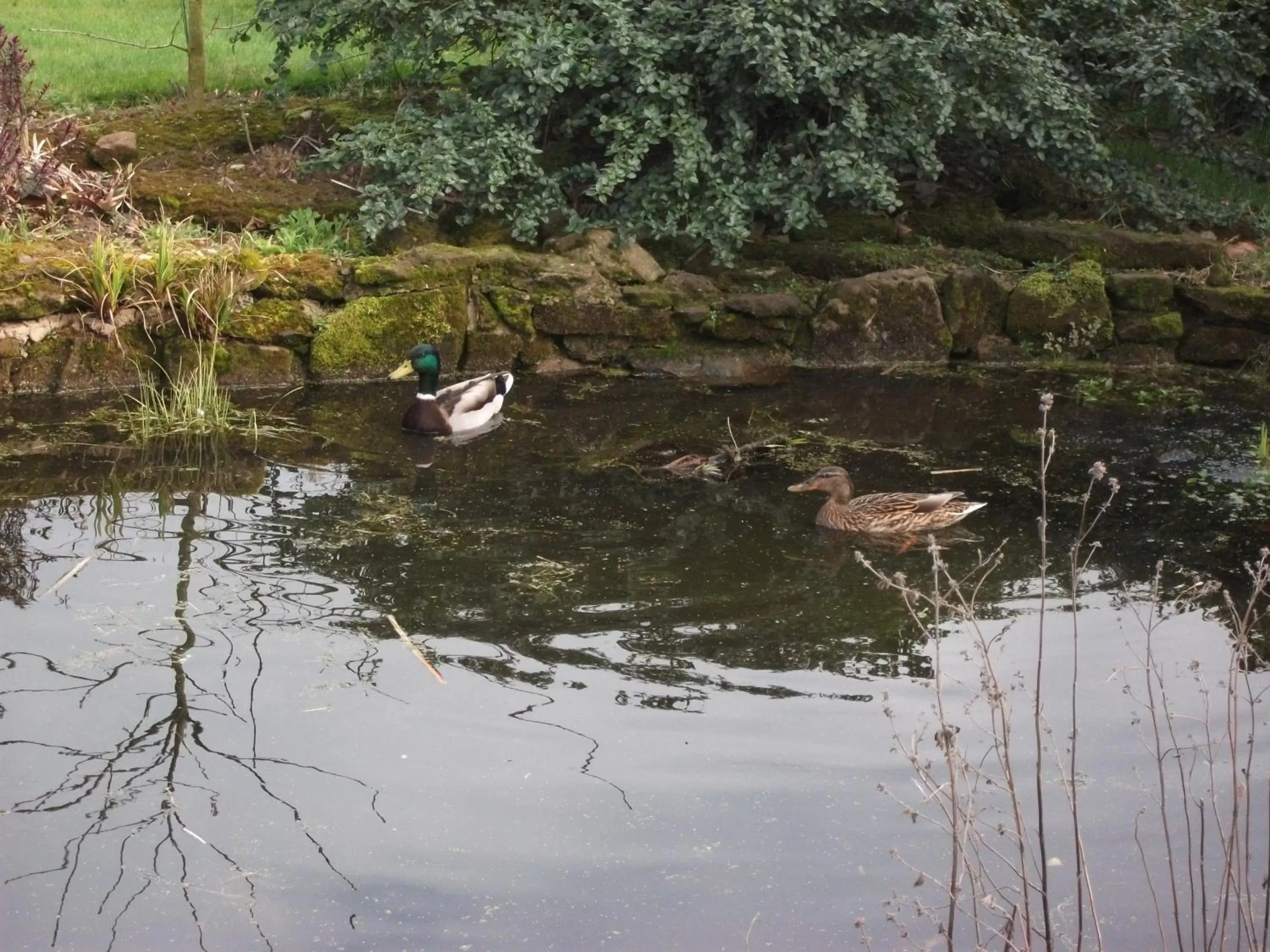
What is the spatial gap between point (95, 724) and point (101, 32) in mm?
12228

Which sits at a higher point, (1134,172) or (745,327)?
(1134,172)

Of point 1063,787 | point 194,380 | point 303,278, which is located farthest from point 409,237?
point 1063,787

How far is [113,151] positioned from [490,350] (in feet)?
10.8

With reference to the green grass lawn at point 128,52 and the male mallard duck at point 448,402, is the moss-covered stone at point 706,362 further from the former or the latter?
the green grass lawn at point 128,52

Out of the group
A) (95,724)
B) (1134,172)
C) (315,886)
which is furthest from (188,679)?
(1134,172)

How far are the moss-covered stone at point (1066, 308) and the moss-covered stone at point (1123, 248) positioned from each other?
343mm

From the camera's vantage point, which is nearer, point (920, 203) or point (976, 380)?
point (976, 380)

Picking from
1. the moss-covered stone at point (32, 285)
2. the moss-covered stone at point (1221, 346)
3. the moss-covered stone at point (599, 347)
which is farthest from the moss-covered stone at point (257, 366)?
the moss-covered stone at point (1221, 346)

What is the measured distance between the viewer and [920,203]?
40.2ft

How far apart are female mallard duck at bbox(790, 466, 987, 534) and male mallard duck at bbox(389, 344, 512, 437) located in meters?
2.50

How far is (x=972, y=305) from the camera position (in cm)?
1109

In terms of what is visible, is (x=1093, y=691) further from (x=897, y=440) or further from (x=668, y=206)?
(x=668, y=206)

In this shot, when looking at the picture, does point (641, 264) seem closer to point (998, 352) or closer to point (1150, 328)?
point (998, 352)

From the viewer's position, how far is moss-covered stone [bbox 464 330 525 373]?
34.6 feet
